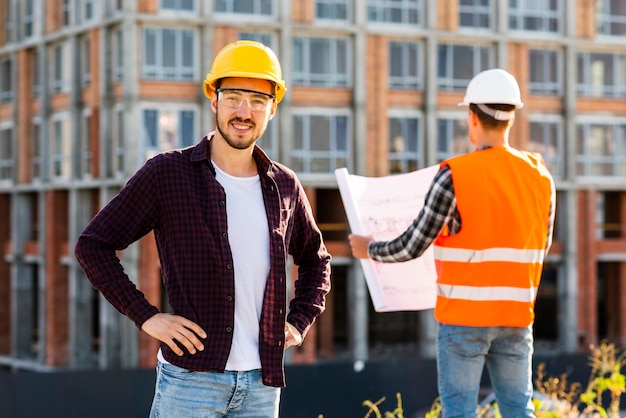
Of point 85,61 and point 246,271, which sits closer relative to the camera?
point 246,271

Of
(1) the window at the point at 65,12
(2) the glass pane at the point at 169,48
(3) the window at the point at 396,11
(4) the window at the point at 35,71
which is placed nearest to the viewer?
(2) the glass pane at the point at 169,48

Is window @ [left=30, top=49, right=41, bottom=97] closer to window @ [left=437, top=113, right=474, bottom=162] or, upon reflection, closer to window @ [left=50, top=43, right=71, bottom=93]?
window @ [left=50, top=43, right=71, bottom=93]

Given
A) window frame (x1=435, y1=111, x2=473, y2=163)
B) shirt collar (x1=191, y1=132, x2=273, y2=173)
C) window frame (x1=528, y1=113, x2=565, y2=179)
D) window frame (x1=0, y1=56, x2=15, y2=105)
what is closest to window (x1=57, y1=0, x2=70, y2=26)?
window frame (x1=0, y1=56, x2=15, y2=105)

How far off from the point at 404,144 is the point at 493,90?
30363mm

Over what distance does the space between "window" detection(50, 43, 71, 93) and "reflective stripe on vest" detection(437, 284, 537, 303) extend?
33.1m

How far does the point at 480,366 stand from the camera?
5.45m

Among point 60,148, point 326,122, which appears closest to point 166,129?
point 326,122

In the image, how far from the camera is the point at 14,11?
40031 mm

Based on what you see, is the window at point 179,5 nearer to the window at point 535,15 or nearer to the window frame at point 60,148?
the window frame at point 60,148

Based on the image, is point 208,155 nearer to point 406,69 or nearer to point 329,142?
→ point 329,142

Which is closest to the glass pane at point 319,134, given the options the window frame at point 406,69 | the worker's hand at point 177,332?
the window frame at point 406,69

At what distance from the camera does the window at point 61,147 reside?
36812 mm

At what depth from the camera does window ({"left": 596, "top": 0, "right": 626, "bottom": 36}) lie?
127 ft

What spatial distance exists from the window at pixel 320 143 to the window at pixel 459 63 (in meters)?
3.80
